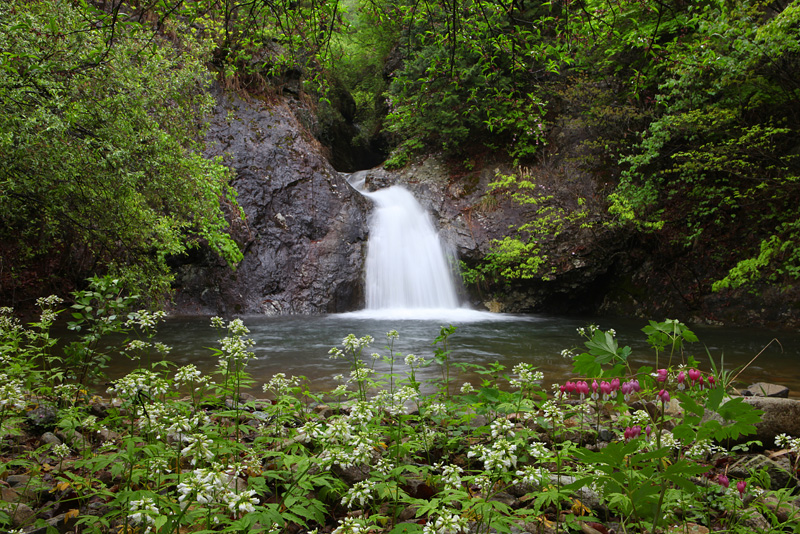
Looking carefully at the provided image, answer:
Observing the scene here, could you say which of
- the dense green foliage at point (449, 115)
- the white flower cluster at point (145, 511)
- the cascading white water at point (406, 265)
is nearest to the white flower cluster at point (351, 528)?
the white flower cluster at point (145, 511)

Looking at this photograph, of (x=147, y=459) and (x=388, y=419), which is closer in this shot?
(x=147, y=459)

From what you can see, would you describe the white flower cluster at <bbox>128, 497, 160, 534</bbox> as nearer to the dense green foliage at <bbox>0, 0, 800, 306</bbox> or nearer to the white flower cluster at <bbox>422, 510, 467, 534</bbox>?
the white flower cluster at <bbox>422, 510, 467, 534</bbox>

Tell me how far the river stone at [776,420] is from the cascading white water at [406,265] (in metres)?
11.2

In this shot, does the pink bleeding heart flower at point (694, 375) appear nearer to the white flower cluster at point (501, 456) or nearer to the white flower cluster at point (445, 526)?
the white flower cluster at point (501, 456)

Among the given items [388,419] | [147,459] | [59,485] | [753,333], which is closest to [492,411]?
[388,419]

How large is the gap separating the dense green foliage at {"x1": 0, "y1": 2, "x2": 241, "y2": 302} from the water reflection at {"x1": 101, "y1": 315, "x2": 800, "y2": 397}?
2048 mm

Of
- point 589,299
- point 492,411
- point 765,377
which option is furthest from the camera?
point 589,299

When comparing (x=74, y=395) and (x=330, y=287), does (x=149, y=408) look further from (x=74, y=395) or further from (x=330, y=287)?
(x=330, y=287)

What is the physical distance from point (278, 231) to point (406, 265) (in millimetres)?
4439

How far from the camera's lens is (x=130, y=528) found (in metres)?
1.85


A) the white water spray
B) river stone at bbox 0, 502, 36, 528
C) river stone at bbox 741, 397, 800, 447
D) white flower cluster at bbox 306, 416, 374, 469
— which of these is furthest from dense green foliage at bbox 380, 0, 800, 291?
river stone at bbox 0, 502, 36, 528

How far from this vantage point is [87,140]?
16.3 ft

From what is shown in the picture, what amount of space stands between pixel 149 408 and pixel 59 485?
0.56m

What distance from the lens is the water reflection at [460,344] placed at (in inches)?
251
